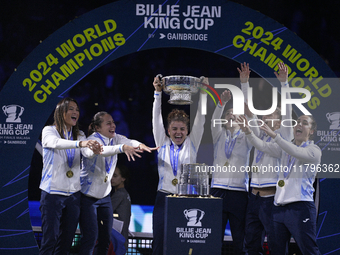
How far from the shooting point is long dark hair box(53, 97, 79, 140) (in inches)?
159

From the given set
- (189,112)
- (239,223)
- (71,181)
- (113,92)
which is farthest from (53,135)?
(239,223)

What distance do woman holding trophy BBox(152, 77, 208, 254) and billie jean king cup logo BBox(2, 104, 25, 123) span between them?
1562 millimetres

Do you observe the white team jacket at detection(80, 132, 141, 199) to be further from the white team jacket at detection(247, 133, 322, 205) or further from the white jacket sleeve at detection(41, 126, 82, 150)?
the white team jacket at detection(247, 133, 322, 205)

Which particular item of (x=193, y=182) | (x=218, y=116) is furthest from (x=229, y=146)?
(x=193, y=182)

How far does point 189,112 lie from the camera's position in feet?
14.9

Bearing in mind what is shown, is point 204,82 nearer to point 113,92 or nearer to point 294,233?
point 113,92

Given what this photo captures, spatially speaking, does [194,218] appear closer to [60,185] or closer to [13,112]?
[60,185]

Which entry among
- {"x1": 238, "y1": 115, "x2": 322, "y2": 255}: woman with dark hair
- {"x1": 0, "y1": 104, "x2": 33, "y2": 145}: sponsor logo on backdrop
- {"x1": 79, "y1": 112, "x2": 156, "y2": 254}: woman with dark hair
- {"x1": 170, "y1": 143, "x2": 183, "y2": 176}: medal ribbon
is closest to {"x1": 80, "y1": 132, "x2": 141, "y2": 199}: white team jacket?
{"x1": 79, "y1": 112, "x2": 156, "y2": 254}: woman with dark hair

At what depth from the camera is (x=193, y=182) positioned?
9.57 feet

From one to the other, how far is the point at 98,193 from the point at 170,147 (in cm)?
91

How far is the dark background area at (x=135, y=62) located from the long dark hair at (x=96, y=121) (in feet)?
0.41

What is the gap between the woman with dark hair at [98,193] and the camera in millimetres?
3910

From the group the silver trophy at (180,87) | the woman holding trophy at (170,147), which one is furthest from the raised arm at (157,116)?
the silver trophy at (180,87)

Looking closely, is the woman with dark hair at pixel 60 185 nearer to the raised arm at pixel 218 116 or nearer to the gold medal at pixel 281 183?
the raised arm at pixel 218 116
